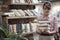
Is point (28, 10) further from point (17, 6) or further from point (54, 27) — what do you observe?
point (54, 27)

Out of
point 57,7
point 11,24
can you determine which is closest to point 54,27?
point 11,24

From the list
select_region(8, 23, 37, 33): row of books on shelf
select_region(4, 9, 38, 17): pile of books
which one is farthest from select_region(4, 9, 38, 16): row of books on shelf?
select_region(8, 23, 37, 33): row of books on shelf

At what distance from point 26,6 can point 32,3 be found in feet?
0.79

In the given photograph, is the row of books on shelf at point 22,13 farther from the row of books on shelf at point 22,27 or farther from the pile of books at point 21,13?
the row of books on shelf at point 22,27

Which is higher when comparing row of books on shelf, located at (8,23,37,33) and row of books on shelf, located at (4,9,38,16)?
row of books on shelf, located at (4,9,38,16)

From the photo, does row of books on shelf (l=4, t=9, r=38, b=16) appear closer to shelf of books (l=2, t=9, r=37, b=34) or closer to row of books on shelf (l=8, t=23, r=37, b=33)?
shelf of books (l=2, t=9, r=37, b=34)

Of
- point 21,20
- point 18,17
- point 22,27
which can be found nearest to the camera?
point 18,17

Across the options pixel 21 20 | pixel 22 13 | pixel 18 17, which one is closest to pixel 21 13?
pixel 22 13

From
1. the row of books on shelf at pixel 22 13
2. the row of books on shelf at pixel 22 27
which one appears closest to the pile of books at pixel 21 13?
the row of books on shelf at pixel 22 13

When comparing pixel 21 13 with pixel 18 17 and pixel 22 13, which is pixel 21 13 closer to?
pixel 22 13

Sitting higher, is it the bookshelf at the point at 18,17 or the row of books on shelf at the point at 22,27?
the bookshelf at the point at 18,17

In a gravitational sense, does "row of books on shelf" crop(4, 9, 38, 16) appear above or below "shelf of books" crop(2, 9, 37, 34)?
above

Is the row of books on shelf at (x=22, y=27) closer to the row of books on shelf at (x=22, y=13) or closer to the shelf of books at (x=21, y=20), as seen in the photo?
the shelf of books at (x=21, y=20)

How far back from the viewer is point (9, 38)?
2.27 meters
